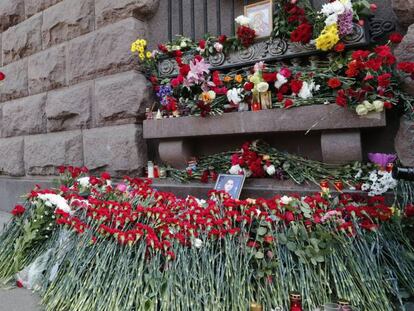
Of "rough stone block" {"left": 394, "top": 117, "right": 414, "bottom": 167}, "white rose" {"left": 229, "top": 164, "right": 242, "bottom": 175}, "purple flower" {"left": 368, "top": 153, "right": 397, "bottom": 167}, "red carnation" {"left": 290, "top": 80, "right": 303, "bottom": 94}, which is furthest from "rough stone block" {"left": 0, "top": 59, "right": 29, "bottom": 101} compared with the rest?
"rough stone block" {"left": 394, "top": 117, "right": 414, "bottom": 167}

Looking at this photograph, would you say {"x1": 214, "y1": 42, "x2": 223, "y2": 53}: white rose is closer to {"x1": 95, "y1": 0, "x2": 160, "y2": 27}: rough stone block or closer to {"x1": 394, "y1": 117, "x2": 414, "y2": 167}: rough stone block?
{"x1": 95, "y1": 0, "x2": 160, "y2": 27}: rough stone block

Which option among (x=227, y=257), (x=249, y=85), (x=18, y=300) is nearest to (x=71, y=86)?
(x=249, y=85)

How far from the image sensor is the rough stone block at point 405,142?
2.54 metres

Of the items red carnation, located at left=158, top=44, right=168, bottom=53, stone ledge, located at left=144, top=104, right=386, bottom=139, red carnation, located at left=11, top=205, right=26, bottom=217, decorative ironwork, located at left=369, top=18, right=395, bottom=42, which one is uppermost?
red carnation, located at left=158, top=44, right=168, bottom=53

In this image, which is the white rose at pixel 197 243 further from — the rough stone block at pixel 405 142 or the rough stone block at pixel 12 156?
the rough stone block at pixel 12 156

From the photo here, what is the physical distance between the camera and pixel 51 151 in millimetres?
4668

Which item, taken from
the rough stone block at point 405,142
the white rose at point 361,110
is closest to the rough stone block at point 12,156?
the white rose at point 361,110

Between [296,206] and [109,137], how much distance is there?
2451 millimetres

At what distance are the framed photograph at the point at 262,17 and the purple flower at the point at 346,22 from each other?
2.14ft

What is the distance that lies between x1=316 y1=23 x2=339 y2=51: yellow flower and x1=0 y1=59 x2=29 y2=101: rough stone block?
14.1 feet

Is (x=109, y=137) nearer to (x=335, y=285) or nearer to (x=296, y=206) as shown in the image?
(x=296, y=206)

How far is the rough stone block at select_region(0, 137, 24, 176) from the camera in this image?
513 centimetres

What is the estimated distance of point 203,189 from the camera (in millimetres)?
3455

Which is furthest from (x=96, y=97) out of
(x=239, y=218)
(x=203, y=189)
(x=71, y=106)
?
(x=239, y=218)
